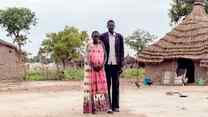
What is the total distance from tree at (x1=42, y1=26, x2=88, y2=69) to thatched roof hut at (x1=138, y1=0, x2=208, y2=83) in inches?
1079

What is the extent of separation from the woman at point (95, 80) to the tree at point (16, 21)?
5350 cm

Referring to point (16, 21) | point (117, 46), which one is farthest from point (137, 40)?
point (117, 46)

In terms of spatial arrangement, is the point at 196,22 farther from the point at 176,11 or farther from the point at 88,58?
the point at 88,58

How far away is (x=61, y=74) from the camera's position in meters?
42.8

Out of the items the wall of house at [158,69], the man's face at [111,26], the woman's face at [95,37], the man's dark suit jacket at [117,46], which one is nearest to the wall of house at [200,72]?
the wall of house at [158,69]

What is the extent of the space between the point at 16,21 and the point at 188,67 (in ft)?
123

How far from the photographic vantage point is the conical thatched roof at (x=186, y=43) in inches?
1043

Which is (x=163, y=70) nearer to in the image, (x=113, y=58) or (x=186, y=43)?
(x=186, y=43)

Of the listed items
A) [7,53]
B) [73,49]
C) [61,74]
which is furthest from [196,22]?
[73,49]

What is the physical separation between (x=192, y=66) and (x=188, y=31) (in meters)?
2.52

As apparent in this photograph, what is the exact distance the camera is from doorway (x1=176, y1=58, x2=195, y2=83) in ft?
92.4

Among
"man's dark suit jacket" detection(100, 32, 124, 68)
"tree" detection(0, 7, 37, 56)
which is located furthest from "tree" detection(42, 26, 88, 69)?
"man's dark suit jacket" detection(100, 32, 124, 68)

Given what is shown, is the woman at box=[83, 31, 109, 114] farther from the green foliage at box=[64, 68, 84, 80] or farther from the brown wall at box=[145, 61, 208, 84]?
the green foliage at box=[64, 68, 84, 80]

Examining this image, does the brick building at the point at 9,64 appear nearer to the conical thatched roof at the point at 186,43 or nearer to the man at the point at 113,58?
the conical thatched roof at the point at 186,43
